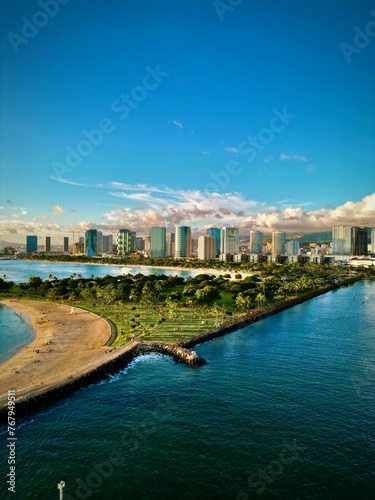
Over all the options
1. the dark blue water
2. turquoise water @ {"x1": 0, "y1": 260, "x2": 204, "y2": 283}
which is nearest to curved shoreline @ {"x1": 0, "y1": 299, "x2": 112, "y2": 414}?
the dark blue water

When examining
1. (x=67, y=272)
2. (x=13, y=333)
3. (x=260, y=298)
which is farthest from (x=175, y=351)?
(x=67, y=272)

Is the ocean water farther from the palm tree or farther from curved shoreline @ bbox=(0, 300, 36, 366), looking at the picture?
the palm tree

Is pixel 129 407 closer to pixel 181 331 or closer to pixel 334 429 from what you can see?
pixel 334 429

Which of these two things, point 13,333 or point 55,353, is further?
point 13,333

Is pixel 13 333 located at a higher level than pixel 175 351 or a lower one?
lower

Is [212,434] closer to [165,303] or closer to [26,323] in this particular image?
[26,323]

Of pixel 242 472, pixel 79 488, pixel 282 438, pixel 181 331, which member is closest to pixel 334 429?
pixel 282 438

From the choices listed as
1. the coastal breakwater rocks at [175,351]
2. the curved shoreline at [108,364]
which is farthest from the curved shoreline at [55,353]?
the coastal breakwater rocks at [175,351]

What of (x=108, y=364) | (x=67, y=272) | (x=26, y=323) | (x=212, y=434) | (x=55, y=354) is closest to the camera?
(x=212, y=434)
